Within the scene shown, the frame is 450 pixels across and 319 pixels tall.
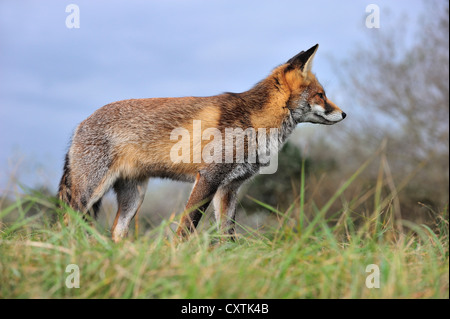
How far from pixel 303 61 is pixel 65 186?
3.93 meters

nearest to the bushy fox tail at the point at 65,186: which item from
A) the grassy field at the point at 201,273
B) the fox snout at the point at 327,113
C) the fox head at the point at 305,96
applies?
the grassy field at the point at 201,273

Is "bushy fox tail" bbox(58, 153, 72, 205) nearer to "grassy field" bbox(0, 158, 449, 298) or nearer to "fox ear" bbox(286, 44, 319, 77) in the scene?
"grassy field" bbox(0, 158, 449, 298)

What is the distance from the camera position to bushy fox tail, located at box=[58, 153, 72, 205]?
621 cm

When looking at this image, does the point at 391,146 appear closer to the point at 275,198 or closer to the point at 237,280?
the point at 275,198

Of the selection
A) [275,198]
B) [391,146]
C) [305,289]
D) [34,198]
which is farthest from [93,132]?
[391,146]

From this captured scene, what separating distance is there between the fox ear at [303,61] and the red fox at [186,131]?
1 cm

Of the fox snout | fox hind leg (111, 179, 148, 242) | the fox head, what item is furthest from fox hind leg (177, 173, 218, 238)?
the fox snout

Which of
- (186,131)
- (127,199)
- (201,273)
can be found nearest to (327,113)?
(186,131)

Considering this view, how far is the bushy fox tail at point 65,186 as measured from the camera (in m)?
6.21

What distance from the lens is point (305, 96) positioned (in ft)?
20.0

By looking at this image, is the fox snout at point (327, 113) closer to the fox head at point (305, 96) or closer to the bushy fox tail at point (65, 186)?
the fox head at point (305, 96)

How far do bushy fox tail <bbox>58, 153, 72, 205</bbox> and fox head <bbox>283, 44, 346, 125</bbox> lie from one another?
3397mm
